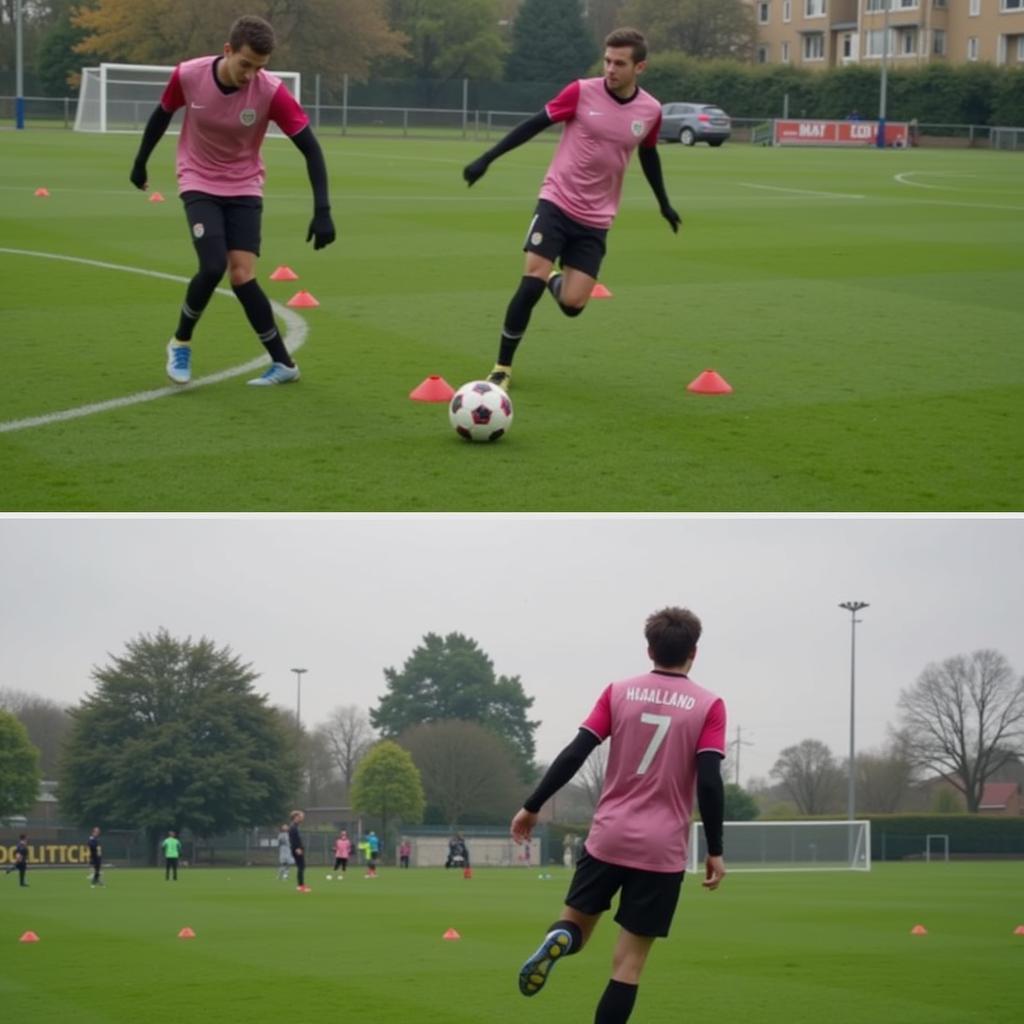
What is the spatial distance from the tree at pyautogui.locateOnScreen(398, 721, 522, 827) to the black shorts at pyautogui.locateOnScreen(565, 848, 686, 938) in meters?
67.1

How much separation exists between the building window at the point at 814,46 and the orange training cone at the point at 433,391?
10977 cm

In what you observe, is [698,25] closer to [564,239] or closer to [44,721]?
[44,721]

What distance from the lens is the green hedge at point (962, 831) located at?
51.6 m

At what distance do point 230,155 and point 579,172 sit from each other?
2.47 meters

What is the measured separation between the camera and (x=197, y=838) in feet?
188

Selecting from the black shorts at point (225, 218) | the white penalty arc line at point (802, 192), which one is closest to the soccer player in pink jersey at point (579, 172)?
the black shorts at point (225, 218)

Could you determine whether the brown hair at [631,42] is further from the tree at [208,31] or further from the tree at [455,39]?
the tree at [455,39]

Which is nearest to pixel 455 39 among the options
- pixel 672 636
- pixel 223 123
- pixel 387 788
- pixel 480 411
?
pixel 387 788

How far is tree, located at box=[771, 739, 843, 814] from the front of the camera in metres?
80.7

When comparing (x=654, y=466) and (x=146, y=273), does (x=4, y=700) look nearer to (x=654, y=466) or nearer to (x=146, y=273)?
(x=146, y=273)

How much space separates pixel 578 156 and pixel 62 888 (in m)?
17.5

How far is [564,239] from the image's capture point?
1186 cm

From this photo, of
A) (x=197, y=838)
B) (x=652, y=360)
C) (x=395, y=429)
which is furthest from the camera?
(x=197, y=838)

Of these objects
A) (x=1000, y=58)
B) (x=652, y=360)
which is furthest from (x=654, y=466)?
(x=1000, y=58)
